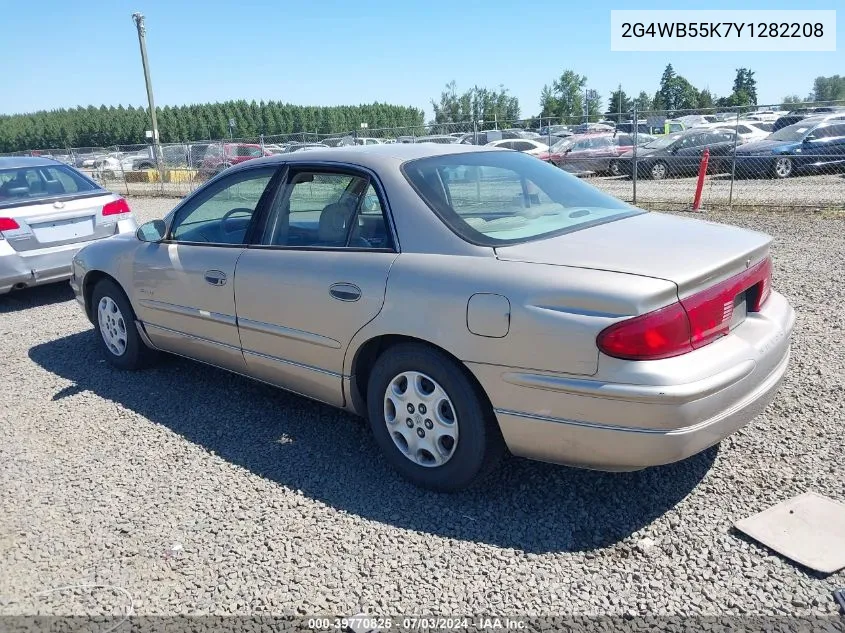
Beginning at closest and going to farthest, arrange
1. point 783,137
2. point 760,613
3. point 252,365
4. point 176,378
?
point 760,613
point 252,365
point 176,378
point 783,137

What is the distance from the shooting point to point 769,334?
2.99 meters

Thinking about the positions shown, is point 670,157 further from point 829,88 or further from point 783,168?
point 829,88

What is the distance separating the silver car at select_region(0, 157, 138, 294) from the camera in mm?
6816

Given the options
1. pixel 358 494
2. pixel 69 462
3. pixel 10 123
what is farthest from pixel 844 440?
pixel 10 123

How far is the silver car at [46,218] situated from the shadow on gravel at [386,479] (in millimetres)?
2845

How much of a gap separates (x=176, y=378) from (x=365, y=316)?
235 cm

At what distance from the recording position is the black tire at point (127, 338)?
4.89m

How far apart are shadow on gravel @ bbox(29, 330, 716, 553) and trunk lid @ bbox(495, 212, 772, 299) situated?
1.07m

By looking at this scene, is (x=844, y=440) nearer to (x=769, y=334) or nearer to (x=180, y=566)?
(x=769, y=334)

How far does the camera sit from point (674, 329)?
2.55 metres

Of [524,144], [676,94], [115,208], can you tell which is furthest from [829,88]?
[115,208]

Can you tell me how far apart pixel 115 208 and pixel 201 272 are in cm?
423

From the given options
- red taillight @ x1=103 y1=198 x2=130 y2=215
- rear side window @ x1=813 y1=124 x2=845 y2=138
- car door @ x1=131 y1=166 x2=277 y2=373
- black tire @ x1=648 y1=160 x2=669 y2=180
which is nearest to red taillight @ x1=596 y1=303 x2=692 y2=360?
car door @ x1=131 y1=166 x2=277 y2=373

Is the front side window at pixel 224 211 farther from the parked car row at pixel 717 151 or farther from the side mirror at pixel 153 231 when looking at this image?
the parked car row at pixel 717 151
